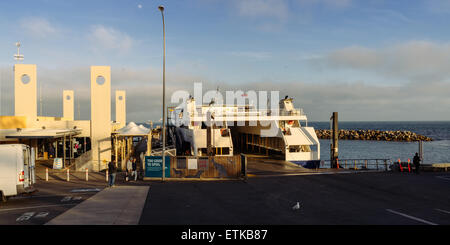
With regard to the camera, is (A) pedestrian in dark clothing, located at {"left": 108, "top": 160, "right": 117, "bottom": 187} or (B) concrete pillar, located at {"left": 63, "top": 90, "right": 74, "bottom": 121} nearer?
(A) pedestrian in dark clothing, located at {"left": 108, "top": 160, "right": 117, "bottom": 187}

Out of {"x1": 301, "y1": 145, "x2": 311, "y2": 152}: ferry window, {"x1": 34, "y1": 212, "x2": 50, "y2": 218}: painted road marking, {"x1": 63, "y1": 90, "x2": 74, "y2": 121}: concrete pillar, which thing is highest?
{"x1": 63, "y1": 90, "x2": 74, "y2": 121}: concrete pillar

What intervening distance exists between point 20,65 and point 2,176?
64.5ft

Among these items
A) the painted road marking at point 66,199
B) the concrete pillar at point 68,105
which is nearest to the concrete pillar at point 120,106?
the concrete pillar at point 68,105

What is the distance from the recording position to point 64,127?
29891mm

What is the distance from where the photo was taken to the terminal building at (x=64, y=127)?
2403 centimetres

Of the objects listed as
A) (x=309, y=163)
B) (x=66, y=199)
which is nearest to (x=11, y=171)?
(x=66, y=199)

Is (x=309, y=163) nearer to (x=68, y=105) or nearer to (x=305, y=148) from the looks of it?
(x=305, y=148)

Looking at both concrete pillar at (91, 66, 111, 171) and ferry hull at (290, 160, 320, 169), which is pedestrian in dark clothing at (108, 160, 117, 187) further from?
ferry hull at (290, 160, 320, 169)

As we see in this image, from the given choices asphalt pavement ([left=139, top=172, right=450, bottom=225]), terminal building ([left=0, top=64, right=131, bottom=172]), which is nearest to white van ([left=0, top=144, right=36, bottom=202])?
asphalt pavement ([left=139, top=172, right=450, bottom=225])

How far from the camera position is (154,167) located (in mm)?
19391

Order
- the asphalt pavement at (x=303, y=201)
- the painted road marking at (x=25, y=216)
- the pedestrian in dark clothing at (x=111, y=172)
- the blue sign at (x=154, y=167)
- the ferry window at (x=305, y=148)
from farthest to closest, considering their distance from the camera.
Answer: the ferry window at (x=305, y=148) → the blue sign at (x=154, y=167) → the pedestrian in dark clothing at (x=111, y=172) → the asphalt pavement at (x=303, y=201) → the painted road marking at (x=25, y=216)

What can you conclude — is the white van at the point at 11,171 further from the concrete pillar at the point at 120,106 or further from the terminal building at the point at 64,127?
the concrete pillar at the point at 120,106

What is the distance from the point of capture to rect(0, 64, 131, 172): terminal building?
2403cm
